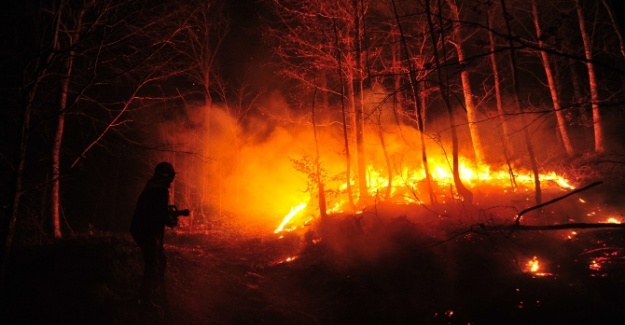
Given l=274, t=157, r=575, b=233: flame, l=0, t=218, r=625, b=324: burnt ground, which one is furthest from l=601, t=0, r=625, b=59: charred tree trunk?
l=274, t=157, r=575, b=233: flame

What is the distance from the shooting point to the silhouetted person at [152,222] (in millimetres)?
6379

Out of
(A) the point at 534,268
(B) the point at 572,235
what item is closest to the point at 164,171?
(A) the point at 534,268

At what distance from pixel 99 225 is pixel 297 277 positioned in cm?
2167

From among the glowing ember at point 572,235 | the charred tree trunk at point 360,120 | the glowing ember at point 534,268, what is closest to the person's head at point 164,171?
the glowing ember at point 534,268

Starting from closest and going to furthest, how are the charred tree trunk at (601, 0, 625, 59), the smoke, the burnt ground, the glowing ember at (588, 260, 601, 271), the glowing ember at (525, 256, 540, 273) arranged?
1. the charred tree trunk at (601, 0, 625, 59)
2. the burnt ground
3. the glowing ember at (588, 260, 601, 271)
4. the glowing ember at (525, 256, 540, 273)
5. the smoke

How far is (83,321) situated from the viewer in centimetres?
627

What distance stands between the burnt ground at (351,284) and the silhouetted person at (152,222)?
0.61 metres

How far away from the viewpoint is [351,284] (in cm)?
906

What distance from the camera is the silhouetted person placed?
20.9 feet

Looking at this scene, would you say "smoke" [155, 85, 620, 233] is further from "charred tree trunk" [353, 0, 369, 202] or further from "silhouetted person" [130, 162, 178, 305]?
"silhouetted person" [130, 162, 178, 305]

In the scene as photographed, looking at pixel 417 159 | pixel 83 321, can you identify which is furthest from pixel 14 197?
pixel 417 159

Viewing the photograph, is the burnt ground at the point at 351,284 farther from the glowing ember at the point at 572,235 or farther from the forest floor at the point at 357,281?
the glowing ember at the point at 572,235

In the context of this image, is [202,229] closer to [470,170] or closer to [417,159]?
[417,159]

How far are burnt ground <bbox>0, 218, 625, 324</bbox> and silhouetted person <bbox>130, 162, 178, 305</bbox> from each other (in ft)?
2.00
